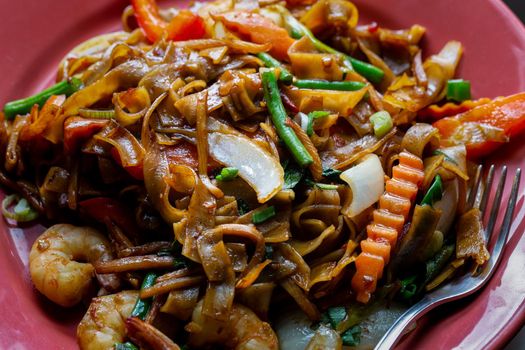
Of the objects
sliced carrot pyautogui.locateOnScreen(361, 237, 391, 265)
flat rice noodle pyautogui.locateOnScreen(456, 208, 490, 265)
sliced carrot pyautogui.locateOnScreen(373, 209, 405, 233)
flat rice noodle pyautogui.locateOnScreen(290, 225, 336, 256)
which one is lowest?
flat rice noodle pyautogui.locateOnScreen(456, 208, 490, 265)

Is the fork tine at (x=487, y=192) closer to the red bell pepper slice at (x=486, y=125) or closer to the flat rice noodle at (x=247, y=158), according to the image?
the red bell pepper slice at (x=486, y=125)

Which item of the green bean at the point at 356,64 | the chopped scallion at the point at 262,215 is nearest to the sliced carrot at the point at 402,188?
the chopped scallion at the point at 262,215

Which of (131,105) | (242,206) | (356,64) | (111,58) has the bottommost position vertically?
(242,206)

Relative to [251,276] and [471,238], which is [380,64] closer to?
[471,238]

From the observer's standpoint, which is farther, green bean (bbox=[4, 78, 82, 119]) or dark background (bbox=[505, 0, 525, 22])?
dark background (bbox=[505, 0, 525, 22])

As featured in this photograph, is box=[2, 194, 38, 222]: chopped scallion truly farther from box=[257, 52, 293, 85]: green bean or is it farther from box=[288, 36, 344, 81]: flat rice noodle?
box=[288, 36, 344, 81]: flat rice noodle

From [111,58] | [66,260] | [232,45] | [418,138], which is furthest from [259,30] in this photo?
[66,260]

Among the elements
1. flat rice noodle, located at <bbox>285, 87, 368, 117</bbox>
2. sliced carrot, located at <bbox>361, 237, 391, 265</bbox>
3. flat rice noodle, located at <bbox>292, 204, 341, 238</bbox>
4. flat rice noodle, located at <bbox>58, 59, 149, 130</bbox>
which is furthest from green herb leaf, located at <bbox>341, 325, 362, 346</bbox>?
flat rice noodle, located at <bbox>58, 59, 149, 130</bbox>
